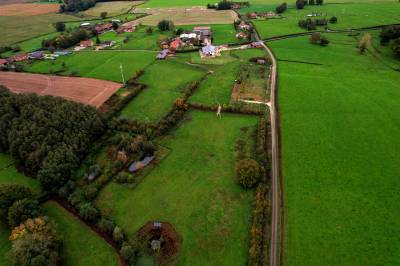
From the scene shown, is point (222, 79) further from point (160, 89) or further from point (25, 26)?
point (25, 26)

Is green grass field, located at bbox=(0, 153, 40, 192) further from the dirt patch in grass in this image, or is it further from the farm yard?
the dirt patch in grass

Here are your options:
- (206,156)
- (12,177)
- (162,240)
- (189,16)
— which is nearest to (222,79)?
(206,156)

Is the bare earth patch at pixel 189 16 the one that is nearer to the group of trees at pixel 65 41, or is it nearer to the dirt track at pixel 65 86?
the group of trees at pixel 65 41

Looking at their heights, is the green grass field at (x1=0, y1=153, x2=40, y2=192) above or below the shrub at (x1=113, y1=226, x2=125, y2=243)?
above

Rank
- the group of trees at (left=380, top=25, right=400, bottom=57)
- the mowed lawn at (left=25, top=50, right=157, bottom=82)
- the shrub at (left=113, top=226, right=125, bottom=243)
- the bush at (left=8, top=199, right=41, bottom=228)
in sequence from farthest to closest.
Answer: the group of trees at (left=380, top=25, right=400, bottom=57)
the mowed lawn at (left=25, top=50, right=157, bottom=82)
the bush at (left=8, top=199, right=41, bottom=228)
the shrub at (left=113, top=226, right=125, bottom=243)

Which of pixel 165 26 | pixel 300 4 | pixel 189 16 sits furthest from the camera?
pixel 300 4

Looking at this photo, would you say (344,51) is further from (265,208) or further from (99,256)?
(99,256)

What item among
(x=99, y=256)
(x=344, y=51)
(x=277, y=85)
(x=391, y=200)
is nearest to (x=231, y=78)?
(x=277, y=85)

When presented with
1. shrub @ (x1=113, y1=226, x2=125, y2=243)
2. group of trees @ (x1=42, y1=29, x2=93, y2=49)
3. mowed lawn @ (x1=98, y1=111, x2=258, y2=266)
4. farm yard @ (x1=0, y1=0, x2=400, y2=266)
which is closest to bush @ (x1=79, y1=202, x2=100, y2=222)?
farm yard @ (x1=0, y1=0, x2=400, y2=266)
